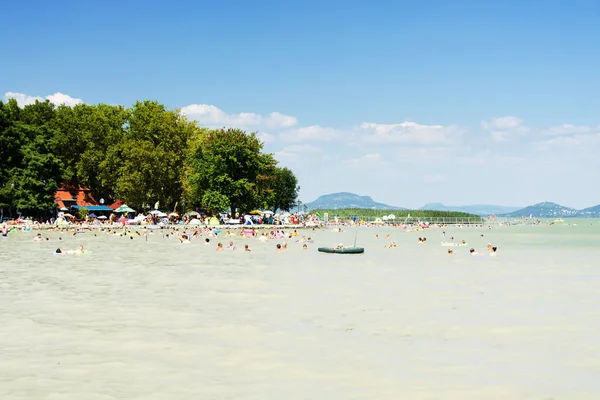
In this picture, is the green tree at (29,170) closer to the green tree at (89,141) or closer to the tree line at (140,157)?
the tree line at (140,157)

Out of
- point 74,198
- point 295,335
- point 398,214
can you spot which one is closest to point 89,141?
point 74,198

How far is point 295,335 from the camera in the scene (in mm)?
15492

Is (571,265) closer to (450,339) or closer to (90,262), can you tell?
(450,339)

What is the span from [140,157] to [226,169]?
12.5m

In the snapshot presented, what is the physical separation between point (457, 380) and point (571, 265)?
29841 mm

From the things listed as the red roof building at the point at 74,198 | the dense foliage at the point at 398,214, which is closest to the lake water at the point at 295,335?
the red roof building at the point at 74,198

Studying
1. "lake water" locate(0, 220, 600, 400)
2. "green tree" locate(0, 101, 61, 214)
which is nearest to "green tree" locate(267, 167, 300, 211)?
"green tree" locate(0, 101, 61, 214)

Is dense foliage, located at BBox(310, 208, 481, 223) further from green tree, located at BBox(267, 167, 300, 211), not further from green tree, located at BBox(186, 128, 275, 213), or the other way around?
green tree, located at BBox(186, 128, 275, 213)

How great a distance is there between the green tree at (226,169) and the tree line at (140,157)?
0.14 meters

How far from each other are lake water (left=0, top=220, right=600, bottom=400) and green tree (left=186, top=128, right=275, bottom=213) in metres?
58.0

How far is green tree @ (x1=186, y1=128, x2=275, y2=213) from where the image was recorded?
3519 inches

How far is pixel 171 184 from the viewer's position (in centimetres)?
9650

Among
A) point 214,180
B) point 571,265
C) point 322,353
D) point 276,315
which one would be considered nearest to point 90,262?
point 276,315

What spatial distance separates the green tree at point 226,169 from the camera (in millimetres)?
89375
